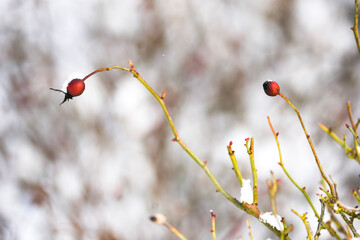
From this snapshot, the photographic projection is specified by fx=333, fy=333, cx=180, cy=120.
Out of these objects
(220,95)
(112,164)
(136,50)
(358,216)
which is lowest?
(358,216)

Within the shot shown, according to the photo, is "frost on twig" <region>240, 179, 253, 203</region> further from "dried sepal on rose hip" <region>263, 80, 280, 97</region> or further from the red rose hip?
the red rose hip

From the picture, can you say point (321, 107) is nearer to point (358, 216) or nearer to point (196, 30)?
point (196, 30)

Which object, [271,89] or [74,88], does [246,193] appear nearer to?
[271,89]

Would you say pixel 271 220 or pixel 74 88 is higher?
pixel 74 88

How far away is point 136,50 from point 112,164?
1.16m

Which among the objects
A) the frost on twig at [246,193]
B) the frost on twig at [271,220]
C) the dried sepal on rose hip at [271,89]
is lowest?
the frost on twig at [271,220]

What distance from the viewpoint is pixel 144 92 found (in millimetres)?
3453

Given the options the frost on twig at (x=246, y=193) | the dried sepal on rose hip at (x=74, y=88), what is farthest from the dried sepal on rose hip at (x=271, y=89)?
the dried sepal on rose hip at (x=74, y=88)

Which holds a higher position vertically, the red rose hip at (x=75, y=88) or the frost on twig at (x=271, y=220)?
the red rose hip at (x=75, y=88)

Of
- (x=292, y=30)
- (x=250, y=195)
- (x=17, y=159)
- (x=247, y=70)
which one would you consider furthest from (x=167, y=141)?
(x=250, y=195)

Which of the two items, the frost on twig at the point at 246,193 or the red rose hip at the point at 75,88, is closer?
the frost on twig at the point at 246,193

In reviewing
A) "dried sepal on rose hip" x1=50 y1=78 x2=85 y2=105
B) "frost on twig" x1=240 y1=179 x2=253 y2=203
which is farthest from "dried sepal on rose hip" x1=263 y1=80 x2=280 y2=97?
"dried sepal on rose hip" x1=50 y1=78 x2=85 y2=105

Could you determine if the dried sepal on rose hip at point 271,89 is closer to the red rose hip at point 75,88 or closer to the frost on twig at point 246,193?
the frost on twig at point 246,193

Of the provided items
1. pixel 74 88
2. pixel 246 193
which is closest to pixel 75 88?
pixel 74 88
